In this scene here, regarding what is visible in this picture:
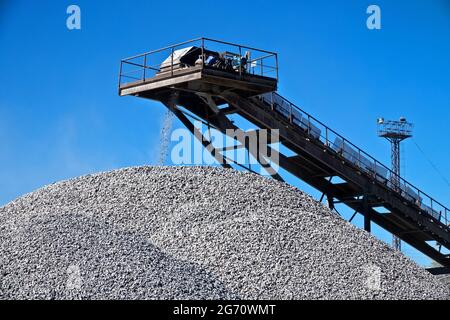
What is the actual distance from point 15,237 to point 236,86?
331 inches

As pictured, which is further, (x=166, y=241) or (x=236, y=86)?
(x=236, y=86)

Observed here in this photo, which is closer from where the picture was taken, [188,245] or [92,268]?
[92,268]

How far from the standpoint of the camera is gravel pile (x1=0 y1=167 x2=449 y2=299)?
15164mm

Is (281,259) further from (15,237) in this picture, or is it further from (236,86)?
(236,86)

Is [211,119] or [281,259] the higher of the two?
[211,119]

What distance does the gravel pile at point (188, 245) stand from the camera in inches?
597

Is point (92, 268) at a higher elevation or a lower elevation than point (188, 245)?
lower

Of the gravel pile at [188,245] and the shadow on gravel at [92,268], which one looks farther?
the gravel pile at [188,245]

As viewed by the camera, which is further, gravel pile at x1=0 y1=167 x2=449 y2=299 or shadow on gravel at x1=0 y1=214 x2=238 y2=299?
gravel pile at x1=0 y1=167 x2=449 y2=299

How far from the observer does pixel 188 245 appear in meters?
17.5
